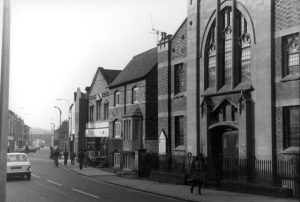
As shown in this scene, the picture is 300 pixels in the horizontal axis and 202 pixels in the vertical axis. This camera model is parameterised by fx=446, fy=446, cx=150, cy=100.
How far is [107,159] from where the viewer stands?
136ft

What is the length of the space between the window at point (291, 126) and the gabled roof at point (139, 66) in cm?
1584

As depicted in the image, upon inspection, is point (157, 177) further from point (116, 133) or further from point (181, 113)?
point (116, 133)

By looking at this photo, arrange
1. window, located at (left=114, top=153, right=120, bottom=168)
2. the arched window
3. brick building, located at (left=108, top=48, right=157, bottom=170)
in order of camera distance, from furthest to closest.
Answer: window, located at (left=114, top=153, right=120, bottom=168)
brick building, located at (left=108, top=48, right=157, bottom=170)
the arched window

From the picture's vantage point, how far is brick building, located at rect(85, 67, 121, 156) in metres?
45.3

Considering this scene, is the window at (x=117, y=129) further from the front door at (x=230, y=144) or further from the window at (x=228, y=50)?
the front door at (x=230, y=144)

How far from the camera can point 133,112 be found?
35094 mm

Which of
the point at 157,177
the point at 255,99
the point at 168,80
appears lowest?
the point at 157,177

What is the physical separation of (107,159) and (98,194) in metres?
23.2

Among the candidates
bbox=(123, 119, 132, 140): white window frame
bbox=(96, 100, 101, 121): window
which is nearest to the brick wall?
bbox=(123, 119, 132, 140): white window frame

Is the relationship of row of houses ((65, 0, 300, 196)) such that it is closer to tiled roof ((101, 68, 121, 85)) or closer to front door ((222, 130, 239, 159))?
front door ((222, 130, 239, 159))

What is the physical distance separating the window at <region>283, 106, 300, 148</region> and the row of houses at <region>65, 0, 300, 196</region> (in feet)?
0.14

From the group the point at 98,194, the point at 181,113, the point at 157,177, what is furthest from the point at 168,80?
the point at 98,194

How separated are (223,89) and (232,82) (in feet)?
2.99

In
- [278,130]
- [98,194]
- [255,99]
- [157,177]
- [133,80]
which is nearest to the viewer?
[98,194]
